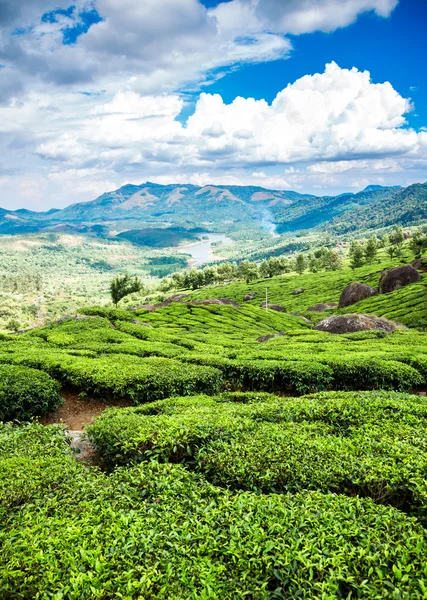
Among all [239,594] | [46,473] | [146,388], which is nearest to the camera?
[239,594]

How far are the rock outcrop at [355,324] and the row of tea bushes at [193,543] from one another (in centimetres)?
4304

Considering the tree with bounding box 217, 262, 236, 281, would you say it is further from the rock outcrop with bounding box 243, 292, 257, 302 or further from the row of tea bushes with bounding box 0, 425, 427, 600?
the row of tea bushes with bounding box 0, 425, 427, 600

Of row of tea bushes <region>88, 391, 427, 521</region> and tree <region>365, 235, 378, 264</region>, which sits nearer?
row of tea bushes <region>88, 391, 427, 521</region>

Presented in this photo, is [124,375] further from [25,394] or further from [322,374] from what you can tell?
[322,374]

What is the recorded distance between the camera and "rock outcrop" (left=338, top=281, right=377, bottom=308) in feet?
265

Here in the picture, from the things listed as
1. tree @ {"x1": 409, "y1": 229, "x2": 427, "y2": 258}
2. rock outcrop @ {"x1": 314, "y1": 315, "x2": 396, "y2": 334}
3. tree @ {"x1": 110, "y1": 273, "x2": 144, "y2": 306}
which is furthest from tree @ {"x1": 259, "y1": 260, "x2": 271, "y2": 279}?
rock outcrop @ {"x1": 314, "y1": 315, "x2": 396, "y2": 334}

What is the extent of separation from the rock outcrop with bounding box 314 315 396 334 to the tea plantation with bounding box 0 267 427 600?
34.9 m

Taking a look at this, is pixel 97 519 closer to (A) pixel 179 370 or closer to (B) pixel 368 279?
(A) pixel 179 370

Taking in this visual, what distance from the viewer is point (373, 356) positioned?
22266 millimetres

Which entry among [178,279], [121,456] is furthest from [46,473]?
[178,279]

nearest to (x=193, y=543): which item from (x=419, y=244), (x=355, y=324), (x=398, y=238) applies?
(x=355, y=324)

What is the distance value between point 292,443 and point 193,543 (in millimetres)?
4362

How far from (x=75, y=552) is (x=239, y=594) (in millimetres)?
2759

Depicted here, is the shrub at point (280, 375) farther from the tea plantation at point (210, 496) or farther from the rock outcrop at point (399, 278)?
the rock outcrop at point (399, 278)
